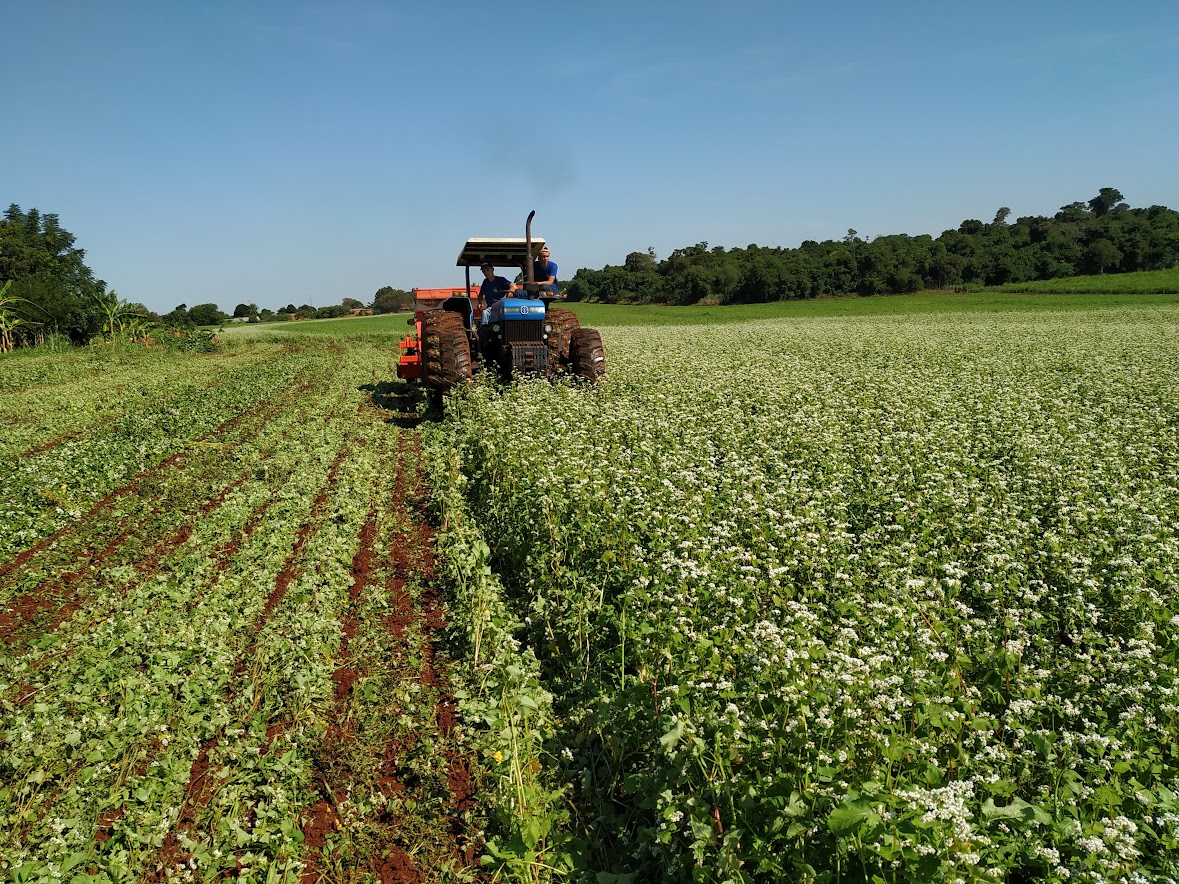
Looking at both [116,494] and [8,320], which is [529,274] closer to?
[116,494]

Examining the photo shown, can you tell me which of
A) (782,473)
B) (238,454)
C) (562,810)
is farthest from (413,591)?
(238,454)

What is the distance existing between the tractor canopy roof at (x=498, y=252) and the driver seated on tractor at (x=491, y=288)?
0.27m

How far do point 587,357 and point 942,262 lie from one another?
5968 cm

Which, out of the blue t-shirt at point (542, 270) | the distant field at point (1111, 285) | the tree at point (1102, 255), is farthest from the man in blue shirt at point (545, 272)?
the tree at point (1102, 255)

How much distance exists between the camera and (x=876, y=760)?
2.96 metres

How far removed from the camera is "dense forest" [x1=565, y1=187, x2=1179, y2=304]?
195 ft

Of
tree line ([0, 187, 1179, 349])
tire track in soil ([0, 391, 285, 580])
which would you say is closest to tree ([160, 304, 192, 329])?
tree line ([0, 187, 1179, 349])

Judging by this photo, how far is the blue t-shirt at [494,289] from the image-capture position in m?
13.7

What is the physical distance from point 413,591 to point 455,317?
826 centimetres

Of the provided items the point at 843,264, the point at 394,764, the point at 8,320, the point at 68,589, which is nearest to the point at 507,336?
the point at 68,589

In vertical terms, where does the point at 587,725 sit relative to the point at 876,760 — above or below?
below

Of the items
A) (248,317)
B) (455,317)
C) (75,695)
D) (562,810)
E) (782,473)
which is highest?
(248,317)

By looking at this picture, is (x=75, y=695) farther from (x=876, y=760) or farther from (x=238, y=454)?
(x=238, y=454)

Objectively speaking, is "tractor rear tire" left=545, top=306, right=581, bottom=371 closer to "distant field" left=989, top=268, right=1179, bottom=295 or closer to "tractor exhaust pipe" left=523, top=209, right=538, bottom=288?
"tractor exhaust pipe" left=523, top=209, right=538, bottom=288
